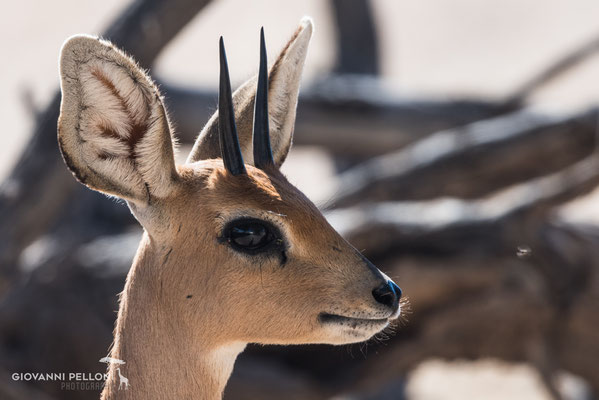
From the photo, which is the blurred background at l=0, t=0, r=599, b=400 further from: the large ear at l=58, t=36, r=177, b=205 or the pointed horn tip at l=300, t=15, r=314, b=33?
the large ear at l=58, t=36, r=177, b=205

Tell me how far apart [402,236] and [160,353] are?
3.75 meters

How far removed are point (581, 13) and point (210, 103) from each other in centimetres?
1539

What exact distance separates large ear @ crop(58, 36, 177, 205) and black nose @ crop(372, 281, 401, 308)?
0.80 meters

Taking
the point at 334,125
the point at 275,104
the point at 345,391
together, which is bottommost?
the point at 345,391

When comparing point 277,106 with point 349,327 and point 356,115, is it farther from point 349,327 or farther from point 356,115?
point 356,115

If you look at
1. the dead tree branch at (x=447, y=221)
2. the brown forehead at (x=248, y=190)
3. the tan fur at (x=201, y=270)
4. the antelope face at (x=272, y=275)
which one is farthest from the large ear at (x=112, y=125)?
the dead tree branch at (x=447, y=221)

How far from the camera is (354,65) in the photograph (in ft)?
37.1

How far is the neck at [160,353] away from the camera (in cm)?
312

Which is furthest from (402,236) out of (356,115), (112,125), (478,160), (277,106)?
(112,125)

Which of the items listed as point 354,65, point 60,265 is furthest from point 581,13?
point 60,265

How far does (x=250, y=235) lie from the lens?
307cm

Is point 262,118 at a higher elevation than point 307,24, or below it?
below

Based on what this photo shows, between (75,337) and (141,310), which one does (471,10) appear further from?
(141,310)

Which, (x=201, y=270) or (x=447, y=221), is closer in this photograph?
(x=201, y=270)
